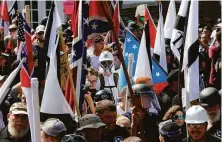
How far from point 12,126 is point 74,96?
906 millimetres

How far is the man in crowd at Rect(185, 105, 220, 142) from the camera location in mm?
6215

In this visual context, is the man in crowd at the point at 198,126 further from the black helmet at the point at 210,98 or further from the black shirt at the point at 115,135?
the black shirt at the point at 115,135

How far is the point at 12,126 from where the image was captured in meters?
6.65

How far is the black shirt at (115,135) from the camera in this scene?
6.63m

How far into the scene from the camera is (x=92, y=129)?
6129 mm

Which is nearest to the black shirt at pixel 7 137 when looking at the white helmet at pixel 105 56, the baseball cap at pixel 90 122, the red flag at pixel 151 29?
the baseball cap at pixel 90 122

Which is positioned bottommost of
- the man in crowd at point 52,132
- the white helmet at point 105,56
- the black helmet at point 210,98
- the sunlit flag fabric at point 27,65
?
the man in crowd at point 52,132

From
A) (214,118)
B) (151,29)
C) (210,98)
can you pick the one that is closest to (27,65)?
(210,98)

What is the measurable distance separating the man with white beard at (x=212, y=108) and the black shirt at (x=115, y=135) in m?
0.84

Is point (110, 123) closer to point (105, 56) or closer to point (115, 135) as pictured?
point (115, 135)

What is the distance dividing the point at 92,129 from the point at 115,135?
0.59 metres

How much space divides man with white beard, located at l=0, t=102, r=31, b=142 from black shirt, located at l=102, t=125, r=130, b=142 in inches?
30.2

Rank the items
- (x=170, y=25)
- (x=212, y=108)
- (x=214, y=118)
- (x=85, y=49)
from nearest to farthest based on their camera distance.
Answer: (x=214, y=118) < (x=212, y=108) < (x=85, y=49) < (x=170, y=25)

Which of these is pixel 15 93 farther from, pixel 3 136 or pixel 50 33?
pixel 3 136
